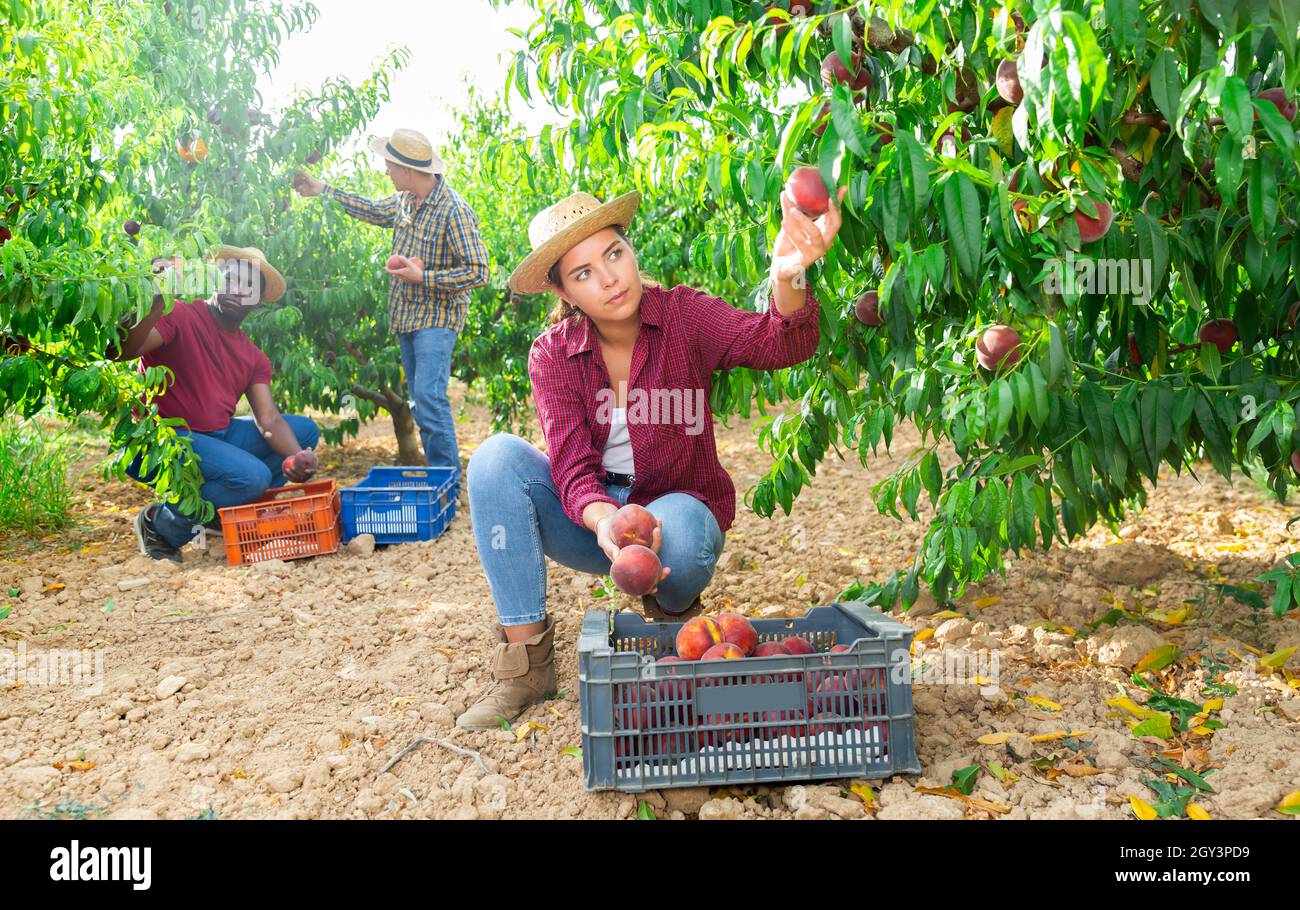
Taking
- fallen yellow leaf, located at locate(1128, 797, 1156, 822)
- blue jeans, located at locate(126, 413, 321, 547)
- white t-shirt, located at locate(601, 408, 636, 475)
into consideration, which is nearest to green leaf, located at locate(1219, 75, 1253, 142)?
fallen yellow leaf, located at locate(1128, 797, 1156, 822)

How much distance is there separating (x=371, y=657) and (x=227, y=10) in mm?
3672

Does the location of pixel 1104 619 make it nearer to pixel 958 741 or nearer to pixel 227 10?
pixel 958 741

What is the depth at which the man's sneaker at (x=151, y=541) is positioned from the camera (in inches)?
168

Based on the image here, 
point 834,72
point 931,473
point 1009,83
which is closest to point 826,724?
point 931,473

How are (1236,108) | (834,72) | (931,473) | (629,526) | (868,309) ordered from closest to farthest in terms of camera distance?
(1236,108) < (834,72) < (629,526) < (868,309) < (931,473)

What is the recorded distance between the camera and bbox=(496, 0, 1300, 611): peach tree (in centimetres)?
177

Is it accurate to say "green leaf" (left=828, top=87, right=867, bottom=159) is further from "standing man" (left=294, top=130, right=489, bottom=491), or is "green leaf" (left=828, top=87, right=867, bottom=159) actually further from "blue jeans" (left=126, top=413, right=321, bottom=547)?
"standing man" (left=294, top=130, right=489, bottom=491)

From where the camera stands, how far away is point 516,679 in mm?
2625

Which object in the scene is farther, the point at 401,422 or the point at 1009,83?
the point at 401,422

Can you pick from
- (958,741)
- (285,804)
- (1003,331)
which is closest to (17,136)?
(285,804)

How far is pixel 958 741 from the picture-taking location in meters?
2.30

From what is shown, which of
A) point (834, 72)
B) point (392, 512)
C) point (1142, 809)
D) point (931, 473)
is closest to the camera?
point (1142, 809)

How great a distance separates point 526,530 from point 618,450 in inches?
13.4

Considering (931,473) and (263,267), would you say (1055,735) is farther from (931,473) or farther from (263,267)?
(263,267)
